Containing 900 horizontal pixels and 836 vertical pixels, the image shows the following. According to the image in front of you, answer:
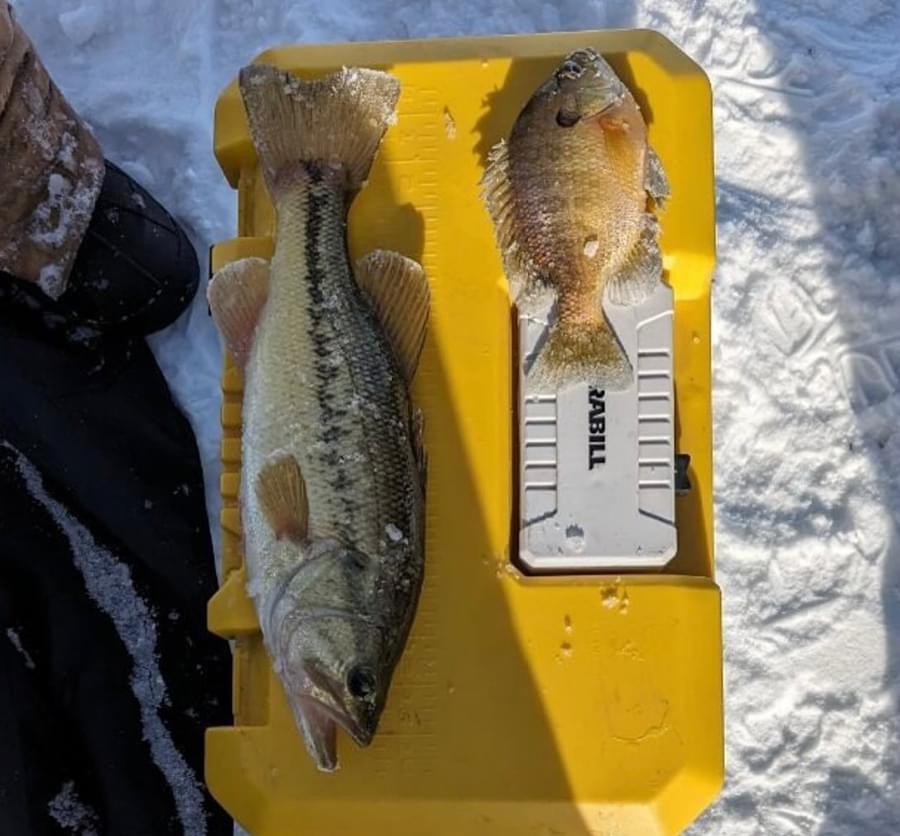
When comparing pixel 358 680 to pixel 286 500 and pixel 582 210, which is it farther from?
pixel 582 210

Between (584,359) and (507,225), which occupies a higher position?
(507,225)

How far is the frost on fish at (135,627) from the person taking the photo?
6.98 feet

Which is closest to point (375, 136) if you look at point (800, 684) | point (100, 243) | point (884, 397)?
point (100, 243)

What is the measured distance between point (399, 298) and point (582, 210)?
35 centimetres

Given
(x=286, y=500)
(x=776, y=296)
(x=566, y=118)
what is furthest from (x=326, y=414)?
(x=776, y=296)

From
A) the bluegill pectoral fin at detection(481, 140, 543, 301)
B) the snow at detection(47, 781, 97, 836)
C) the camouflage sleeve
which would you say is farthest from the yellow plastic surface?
the snow at detection(47, 781, 97, 836)

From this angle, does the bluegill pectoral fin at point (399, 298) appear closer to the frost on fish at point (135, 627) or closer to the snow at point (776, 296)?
the snow at point (776, 296)

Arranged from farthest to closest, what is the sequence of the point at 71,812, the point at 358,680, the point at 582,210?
the point at 71,812 → the point at 582,210 → the point at 358,680

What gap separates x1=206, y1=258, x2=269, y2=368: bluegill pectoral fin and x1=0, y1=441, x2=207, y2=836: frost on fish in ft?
2.19

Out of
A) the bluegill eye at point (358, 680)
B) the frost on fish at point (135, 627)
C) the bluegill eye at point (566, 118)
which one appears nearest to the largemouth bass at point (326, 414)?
the bluegill eye at point (358, 680)

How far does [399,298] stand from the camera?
1764 millimetres

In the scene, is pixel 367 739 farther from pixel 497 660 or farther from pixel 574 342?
pixel 574 342

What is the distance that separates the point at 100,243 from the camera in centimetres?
209

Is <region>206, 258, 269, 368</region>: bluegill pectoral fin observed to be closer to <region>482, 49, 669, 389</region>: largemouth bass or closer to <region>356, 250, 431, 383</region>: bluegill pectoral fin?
<region>356, 250, 431, 383</region>: bluegill pectoral fin
